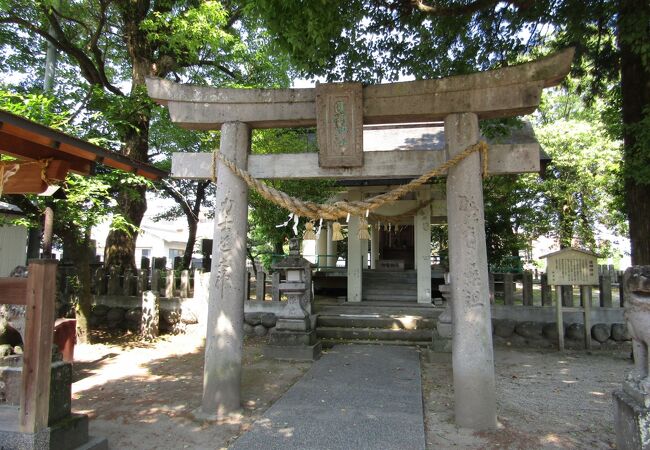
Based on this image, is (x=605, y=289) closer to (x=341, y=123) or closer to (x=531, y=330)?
(x=531, y=330)

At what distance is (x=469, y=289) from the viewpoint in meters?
4.42

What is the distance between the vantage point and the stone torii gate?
4.39m

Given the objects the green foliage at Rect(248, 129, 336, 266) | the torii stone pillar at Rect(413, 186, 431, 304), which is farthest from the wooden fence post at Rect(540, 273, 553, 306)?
the green foliage at Rect(248, 129, 336, 266)

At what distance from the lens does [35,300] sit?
3.44m

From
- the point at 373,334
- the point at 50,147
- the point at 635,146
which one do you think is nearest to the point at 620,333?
the point at 635,146

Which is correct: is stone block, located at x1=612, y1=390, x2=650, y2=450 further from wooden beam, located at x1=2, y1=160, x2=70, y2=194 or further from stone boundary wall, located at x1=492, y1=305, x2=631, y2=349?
wooden beam, located at x1=2, y1=160, x2=70, y2=194

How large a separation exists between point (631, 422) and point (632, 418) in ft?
0.15

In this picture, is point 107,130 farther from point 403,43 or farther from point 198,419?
point 198,419

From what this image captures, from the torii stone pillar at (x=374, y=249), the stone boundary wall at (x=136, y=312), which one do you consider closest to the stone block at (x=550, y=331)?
the torii stone pillar at (x=374, y=249)

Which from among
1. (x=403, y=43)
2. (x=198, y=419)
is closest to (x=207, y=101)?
(x=198, y=419)

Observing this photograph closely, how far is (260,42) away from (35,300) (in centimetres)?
1115

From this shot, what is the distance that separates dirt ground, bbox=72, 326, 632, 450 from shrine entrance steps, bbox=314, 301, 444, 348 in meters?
0.74

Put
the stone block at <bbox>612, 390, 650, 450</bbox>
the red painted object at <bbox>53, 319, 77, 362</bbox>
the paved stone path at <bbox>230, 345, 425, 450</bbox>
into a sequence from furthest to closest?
the red painted object at <bbox>53, 319, 77, 362</bbox> → the paved stone path at <bbox>230, 345, 425, 450</bbox> → the stone block at <bbox>612, 390, 650, 450</bbox>

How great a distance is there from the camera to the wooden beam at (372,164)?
4.61 meters
